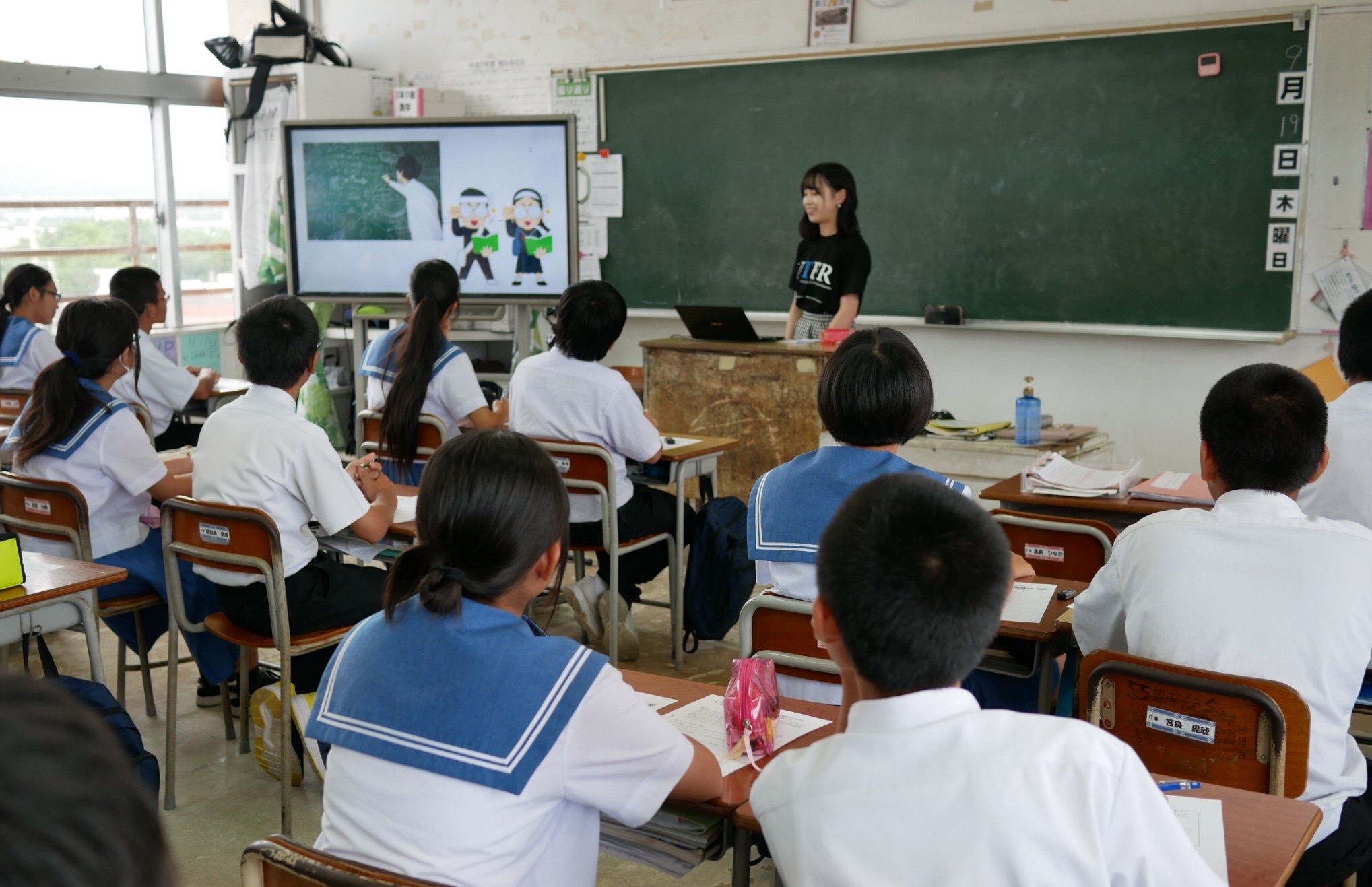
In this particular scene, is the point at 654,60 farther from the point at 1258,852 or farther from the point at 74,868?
the point at 74,868

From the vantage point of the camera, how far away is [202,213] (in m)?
7.89

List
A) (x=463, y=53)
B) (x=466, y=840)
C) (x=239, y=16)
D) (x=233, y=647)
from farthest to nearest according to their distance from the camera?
(x=239, y=16) → (x=463, y=53) → (x=233, y=647) → (x=466, y=840)

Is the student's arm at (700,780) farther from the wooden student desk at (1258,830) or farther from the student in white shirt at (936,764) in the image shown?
the student in white shirt at (936,764)

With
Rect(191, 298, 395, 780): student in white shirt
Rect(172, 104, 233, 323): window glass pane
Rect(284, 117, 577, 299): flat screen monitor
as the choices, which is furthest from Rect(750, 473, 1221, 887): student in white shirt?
Rect(172, 104, 233, 323): window glass pane

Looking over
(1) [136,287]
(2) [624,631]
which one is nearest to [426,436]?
(2) [624,631]

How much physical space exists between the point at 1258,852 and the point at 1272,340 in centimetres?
425

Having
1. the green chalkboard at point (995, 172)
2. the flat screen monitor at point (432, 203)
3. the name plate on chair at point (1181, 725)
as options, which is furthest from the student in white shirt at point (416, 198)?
the name plate on chair at point (1181, 725)

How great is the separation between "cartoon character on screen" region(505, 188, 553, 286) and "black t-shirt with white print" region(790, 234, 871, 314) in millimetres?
1214

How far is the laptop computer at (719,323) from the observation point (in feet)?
18.5

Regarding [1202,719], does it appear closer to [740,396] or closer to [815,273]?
[740,396]

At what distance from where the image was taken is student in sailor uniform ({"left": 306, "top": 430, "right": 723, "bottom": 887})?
1.39 m

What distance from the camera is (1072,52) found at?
213 inches

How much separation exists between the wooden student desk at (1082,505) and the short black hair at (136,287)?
11.0 ft

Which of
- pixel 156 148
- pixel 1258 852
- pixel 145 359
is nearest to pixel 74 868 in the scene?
pixel 1258 852
